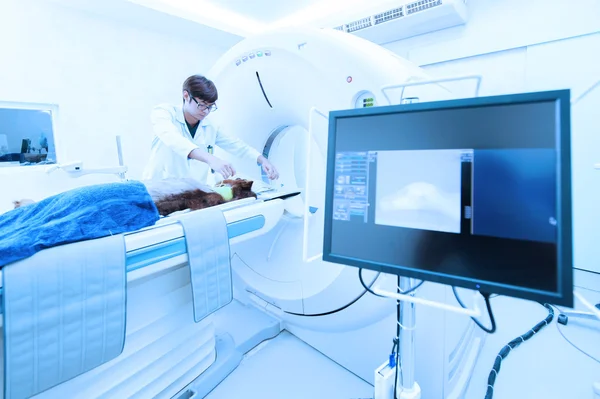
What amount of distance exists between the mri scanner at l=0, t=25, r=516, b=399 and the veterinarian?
0.12m

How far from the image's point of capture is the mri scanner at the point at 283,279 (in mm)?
1031

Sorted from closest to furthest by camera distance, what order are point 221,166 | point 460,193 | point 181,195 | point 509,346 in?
1. point 460,193
2. point 181,195
3. point 221,166
4. point 509,346

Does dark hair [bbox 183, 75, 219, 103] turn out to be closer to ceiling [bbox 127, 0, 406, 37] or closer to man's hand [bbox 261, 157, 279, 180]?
man's hand [bbox 261, 157, 279, 180]

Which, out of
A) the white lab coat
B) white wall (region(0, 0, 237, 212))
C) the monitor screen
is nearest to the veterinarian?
the white lab coat

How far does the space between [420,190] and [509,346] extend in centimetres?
134

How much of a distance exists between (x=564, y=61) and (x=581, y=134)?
1.65 feet

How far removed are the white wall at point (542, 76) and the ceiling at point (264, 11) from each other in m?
0.64

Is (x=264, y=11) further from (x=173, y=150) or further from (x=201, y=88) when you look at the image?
(x=173, y=150)

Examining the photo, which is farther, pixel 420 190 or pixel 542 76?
pixel 542 76

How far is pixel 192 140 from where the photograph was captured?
5.32 feet

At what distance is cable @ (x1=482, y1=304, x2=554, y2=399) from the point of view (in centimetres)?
128

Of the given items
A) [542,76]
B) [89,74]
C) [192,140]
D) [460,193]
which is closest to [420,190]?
[460,193]

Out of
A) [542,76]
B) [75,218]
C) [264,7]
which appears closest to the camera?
[75,218]

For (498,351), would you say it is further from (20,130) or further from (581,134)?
(20,130)
